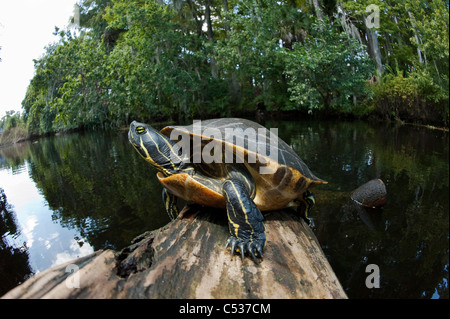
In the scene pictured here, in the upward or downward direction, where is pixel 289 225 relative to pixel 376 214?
upward

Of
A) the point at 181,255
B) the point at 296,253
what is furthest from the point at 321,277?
the point at 181,255

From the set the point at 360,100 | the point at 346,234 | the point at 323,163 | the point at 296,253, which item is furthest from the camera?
the point at 360,100

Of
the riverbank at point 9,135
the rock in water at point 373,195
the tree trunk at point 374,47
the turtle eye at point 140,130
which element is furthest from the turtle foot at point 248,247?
the tree trunk at point 374,47

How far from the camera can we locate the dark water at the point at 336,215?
2.33 metres

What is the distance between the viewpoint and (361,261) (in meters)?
2.68

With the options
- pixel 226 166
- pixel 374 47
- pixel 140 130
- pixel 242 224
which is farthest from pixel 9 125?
pixel 374 47

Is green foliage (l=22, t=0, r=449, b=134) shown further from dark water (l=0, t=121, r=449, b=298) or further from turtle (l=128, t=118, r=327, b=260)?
turtle (l=128, t=118, r=327, b=260)

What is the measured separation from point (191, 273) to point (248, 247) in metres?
0.40

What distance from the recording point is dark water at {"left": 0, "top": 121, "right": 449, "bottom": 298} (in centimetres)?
233

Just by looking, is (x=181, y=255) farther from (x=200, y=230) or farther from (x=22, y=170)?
(x=22, y=170)

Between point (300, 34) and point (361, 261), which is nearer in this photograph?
point (361, 261)

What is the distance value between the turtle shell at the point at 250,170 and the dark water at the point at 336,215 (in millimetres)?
935

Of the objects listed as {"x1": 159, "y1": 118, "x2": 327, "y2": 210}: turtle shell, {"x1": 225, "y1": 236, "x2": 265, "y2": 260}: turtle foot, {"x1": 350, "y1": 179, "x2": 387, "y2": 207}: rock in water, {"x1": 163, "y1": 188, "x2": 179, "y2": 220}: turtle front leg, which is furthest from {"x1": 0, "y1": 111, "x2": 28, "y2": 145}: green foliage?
{"x1": 350, "y1": 179, "x2": 387, "y2": 207}: rock in water

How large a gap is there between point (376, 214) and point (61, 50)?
15007 mm
